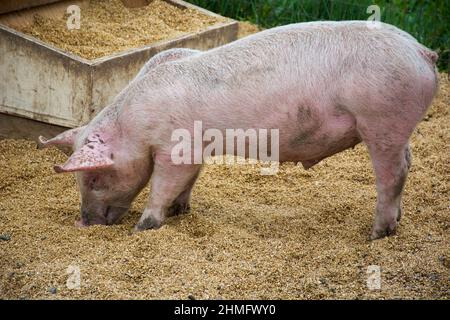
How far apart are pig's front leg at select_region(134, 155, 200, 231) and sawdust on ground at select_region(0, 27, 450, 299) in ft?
0.32

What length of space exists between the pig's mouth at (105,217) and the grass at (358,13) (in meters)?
3.57

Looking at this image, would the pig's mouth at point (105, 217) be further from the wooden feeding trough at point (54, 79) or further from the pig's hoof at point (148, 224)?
the wooden feeding trough at point (54, 79)

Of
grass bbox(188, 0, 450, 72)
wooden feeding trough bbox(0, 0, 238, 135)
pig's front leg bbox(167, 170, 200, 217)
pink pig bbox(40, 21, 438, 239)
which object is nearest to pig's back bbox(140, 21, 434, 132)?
pink pig bbox(40, 21, 438, 239)

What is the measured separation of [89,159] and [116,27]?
2519mm

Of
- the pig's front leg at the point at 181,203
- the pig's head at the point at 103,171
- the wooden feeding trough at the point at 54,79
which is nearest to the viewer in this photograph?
→ the pig's head at the point at 103,171

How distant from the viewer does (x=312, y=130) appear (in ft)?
15.4

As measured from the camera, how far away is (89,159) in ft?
15.6

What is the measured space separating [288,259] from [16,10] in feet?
10.7

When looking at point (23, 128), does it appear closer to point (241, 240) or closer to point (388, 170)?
point (241, 240)

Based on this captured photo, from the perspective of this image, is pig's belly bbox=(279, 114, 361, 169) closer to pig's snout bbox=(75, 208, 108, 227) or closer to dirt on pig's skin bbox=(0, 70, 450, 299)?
dirt on pig's skin bbox=(0, 70, 450, 299)

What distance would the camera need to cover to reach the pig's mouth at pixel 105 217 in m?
5.08

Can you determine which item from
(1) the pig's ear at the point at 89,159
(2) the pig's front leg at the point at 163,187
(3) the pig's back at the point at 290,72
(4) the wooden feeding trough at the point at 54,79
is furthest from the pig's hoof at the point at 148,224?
(4) the wooden feeding trough at the point at 54,79

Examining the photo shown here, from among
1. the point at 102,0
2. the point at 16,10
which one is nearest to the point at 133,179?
the point at 16,10

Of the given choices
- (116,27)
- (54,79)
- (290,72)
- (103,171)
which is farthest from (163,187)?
(116,27)
